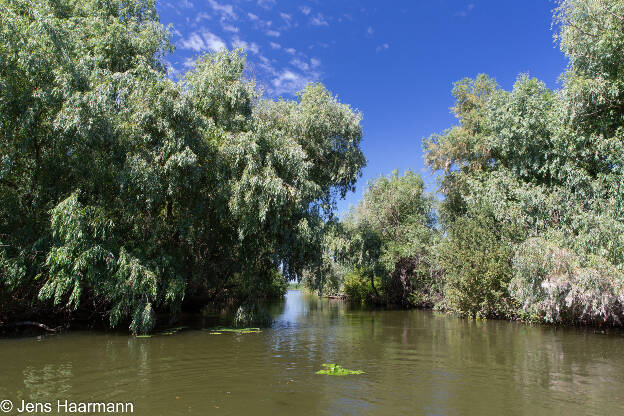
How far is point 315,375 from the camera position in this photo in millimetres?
8422

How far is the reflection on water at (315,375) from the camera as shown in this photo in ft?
21.3

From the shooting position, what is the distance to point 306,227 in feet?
54.8

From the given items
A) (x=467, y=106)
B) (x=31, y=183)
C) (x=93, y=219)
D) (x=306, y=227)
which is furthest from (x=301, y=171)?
(x=467, y=106)

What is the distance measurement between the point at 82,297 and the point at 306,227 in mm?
9503

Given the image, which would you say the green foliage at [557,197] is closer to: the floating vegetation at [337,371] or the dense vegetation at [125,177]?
the dense vegetation at [125,177]

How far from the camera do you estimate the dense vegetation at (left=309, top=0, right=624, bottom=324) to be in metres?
14.5

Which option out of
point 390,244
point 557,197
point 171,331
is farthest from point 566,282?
point 390,244

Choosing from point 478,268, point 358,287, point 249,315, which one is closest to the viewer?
point 249,315

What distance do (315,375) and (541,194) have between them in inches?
579

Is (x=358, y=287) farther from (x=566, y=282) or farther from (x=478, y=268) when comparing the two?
(x=566, y=282)

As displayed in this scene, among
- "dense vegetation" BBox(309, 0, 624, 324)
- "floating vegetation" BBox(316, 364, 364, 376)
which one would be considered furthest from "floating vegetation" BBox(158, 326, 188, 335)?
"floating vegetation" BBox(316, 364, 364, 376)

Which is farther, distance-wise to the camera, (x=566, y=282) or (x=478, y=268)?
(x=478, y=268)

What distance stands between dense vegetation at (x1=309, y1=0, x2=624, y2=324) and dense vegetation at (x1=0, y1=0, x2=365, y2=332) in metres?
7.39

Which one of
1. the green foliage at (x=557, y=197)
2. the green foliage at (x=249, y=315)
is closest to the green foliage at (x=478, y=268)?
the green foliage at (x=557, y=197)
